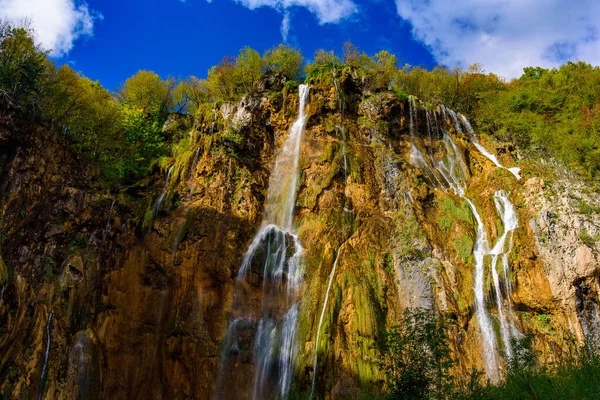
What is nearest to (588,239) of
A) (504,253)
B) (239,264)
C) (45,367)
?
(504,253)

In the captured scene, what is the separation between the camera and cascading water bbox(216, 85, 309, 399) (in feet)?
56.3

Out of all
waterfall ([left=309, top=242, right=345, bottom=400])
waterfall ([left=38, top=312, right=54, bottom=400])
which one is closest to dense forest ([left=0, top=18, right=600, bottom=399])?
waterfall ([left=309, top=242, right=345, bottom=400])

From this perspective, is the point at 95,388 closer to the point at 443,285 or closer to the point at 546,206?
the point at 443,285

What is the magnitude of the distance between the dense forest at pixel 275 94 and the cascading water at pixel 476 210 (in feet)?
4.34

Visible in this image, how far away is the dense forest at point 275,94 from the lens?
1492cm

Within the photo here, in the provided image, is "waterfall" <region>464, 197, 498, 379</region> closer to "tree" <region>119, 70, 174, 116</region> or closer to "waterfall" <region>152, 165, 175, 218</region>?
"waterfall" <region>152, 165, 175, 218</region>

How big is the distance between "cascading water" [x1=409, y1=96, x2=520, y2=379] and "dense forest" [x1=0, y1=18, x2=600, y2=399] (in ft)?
4.34

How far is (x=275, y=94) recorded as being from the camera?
28.3 meters

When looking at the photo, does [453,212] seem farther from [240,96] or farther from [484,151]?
[240,96]

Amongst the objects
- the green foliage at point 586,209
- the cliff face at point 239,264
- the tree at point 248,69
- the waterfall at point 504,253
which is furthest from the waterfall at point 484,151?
the tree at point 248,69

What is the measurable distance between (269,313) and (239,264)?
116 inches

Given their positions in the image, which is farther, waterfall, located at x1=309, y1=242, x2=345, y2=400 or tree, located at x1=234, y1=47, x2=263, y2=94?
tree, located at x1=234, y1=47, x2=263, y2=94

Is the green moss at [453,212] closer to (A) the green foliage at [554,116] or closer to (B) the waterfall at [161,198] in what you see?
(A) the green foliage at [554,116]

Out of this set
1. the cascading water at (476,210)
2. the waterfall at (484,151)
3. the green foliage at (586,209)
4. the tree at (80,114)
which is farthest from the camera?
the waterfall at (484,151)
